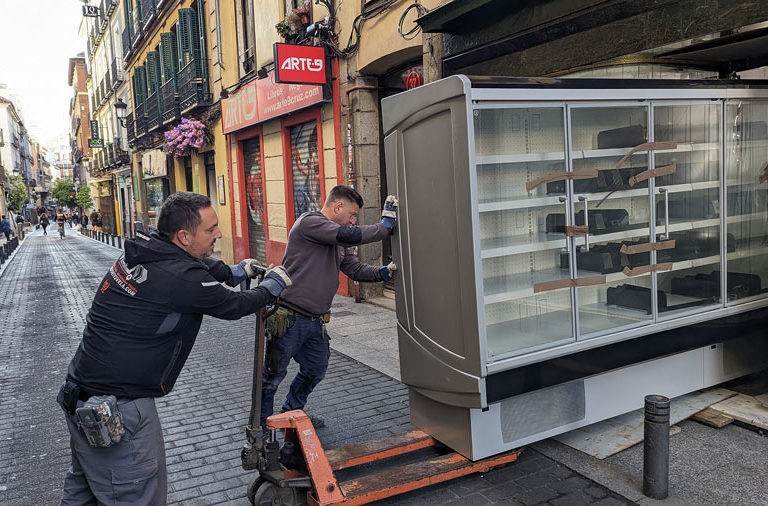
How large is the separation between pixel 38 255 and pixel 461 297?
26.7 meters

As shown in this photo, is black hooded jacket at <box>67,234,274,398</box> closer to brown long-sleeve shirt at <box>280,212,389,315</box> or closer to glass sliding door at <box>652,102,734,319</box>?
brown long-sleeve shirt at <box>280,212,389,315</box>

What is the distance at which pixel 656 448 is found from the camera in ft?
11.3

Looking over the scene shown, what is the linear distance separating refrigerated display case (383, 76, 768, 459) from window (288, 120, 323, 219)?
725 centimetres

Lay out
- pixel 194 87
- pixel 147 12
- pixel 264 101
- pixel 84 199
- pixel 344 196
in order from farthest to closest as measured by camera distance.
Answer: pixel 84 199 → pixel 147 12 → pixel 194 87 → pixel 264 101 → pixel 344 196

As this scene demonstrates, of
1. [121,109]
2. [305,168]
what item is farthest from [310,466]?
[121,109]

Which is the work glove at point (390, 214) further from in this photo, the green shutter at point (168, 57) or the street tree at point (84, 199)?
the street tree at point (84, 199)

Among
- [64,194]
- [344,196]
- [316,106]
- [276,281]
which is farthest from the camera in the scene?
[64,194]

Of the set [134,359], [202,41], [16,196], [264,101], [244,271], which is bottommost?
[134,359]

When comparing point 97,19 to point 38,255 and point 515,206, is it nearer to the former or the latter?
point 38,255

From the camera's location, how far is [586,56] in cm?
577

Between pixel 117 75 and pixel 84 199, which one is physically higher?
pixel 117 75

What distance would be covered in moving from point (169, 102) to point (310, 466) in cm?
1876

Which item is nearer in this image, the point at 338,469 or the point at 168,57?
the point at 338,469

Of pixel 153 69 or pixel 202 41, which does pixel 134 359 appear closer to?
pixel 202 41
